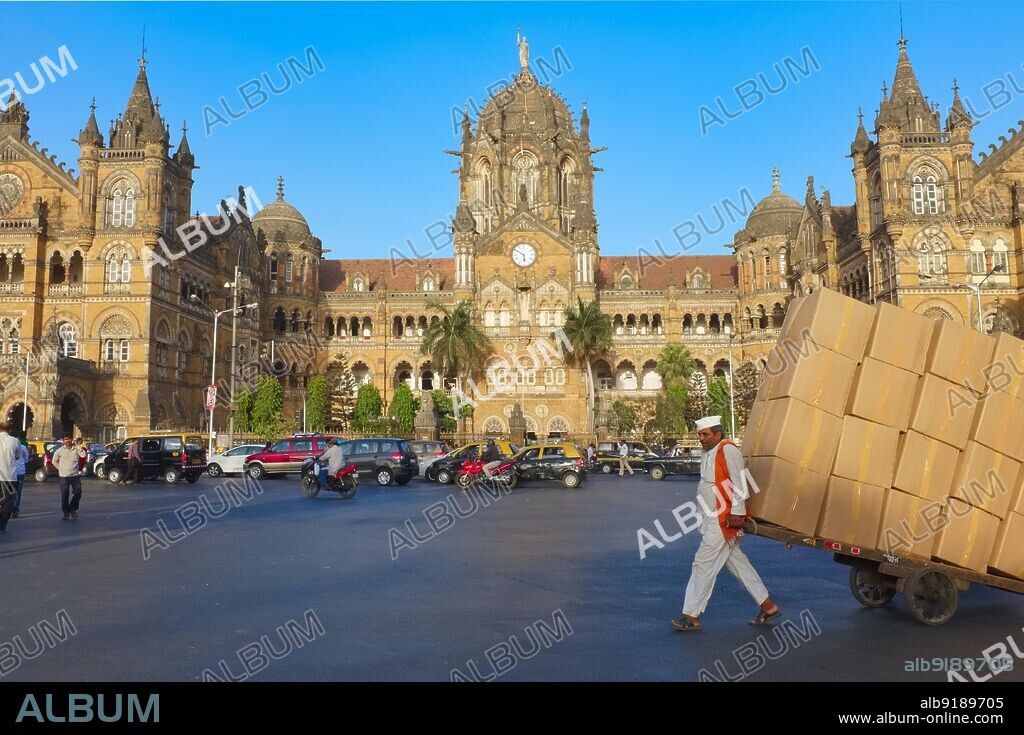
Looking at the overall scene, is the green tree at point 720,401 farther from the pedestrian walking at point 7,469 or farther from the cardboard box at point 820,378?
the cardboard box at point 820,378

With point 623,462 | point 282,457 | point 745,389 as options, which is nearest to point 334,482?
point 282,457

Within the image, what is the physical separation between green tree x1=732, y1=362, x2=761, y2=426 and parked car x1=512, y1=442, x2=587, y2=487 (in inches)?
971

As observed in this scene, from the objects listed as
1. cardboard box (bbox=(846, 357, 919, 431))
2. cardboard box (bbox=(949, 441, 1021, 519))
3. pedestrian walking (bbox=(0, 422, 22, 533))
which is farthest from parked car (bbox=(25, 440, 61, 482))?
cardboard box (bbox=(949, 441, 1021, 519))

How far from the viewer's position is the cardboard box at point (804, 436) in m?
7.80

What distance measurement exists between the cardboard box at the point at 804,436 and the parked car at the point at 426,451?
1073 inches

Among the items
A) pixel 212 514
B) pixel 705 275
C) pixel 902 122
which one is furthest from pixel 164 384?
pixel 902 122

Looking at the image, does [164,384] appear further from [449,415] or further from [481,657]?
[481,657]

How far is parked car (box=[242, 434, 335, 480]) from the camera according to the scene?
32875 mm

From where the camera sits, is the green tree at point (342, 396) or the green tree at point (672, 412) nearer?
the green tree at point (672, 412)

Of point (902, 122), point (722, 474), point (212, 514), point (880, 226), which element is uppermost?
point (902, 122)

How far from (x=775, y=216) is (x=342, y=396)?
37161mm

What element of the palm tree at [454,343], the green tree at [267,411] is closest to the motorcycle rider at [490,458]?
the green tree at [267,411]

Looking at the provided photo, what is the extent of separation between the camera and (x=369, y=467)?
29.6 meters
